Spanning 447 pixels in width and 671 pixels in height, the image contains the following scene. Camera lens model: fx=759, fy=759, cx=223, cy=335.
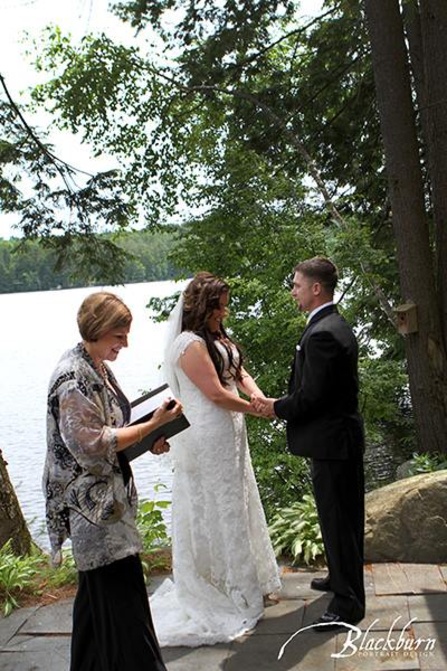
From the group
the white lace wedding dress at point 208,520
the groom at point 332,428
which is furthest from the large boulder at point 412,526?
the white lace wedding dress at point 208,520

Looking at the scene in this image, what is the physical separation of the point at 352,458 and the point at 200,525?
3.07 feet

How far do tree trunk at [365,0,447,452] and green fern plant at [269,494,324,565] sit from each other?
2.32 meters

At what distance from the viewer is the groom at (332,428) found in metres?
3.89

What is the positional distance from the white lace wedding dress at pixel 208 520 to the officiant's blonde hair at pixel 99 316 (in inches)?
42.9

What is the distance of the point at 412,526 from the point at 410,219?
3.62 m

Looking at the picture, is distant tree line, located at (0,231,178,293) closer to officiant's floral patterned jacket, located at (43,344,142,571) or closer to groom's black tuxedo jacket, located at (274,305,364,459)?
groom's black tuxedo jacket, located at (274,305,364,459)

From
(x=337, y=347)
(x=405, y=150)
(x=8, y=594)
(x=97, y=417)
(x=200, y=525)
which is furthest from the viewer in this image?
(x=405, y=150)

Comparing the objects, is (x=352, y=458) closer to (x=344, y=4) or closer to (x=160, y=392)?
(x=160, y=392)

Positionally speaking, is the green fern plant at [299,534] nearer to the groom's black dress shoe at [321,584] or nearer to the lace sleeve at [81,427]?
the groom's black dress shoe at [321,584]

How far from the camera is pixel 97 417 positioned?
3016 mm

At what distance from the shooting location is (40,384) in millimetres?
22578

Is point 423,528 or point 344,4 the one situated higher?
point 344,4

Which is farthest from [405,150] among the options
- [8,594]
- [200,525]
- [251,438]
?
[8,594]

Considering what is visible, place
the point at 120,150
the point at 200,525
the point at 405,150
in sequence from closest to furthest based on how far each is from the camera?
the point at 200,525, the point at 405,150, the point at 120,150
